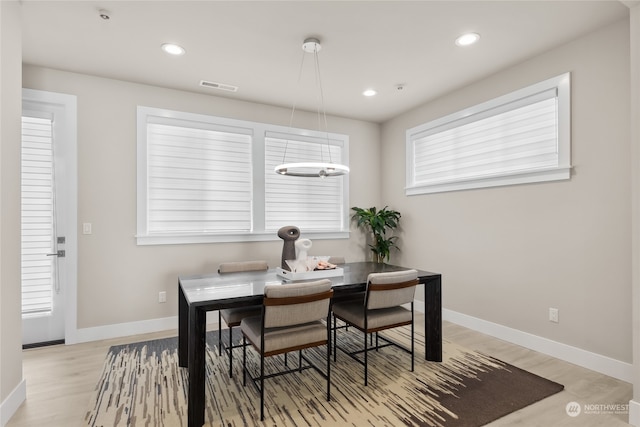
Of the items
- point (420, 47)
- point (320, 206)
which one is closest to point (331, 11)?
point (420, 47)

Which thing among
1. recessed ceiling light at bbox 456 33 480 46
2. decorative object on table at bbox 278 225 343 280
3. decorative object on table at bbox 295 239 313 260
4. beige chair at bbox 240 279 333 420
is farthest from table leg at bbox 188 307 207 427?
recessed ceiling light at bbox 456 33 480 46

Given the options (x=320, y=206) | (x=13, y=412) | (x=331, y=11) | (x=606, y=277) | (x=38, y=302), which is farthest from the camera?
(x=320, y=206)

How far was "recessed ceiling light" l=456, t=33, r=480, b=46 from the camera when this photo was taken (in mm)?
2671

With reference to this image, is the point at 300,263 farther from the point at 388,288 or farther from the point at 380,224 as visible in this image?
the point at 380,224

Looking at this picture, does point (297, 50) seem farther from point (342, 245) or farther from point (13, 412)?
point (13, 412)

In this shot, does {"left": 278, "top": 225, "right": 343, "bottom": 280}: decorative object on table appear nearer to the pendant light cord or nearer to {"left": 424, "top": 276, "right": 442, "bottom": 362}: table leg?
{"left": 424, "top": 276, "right": 442, "bottom": 362}: table leg

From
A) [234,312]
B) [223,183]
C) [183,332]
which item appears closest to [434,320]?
[234,312]

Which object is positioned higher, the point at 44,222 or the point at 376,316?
the point at 44,222

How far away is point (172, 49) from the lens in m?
2.85

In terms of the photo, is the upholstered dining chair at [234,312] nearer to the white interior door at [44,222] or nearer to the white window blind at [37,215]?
the white interior door at [44,222]

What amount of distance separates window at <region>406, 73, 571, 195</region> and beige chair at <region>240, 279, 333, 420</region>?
7.85ft

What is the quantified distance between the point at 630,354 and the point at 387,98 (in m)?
3.40

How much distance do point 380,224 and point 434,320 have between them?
6.34 ft

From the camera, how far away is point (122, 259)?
3.46 m
